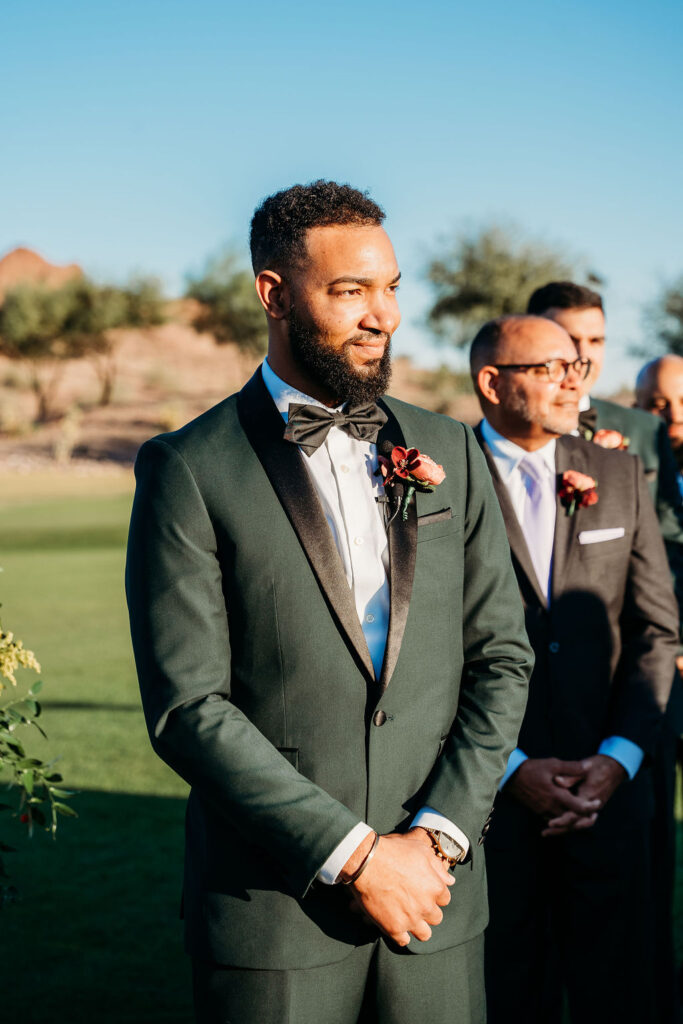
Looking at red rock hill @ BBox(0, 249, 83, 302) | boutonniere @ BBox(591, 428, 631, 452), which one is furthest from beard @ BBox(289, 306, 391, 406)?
red rock hill @ BBox(0, 249, 83, 302)

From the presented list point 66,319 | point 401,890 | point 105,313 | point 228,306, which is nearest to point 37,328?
point 66,319

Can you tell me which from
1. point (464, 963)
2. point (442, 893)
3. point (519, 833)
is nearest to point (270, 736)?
point (442, 893)

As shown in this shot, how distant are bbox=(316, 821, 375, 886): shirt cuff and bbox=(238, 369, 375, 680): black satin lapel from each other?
0.37 m

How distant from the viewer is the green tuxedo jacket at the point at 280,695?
2.23 m

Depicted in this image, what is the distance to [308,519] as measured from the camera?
7.80 ft

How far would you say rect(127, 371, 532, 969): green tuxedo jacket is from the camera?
223cm

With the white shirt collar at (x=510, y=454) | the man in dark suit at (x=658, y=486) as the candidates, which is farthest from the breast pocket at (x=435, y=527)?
the man in dark suit at (x=658, y=486)

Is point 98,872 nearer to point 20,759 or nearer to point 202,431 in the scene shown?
point 20,759

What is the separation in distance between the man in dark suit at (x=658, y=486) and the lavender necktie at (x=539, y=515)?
43 cm

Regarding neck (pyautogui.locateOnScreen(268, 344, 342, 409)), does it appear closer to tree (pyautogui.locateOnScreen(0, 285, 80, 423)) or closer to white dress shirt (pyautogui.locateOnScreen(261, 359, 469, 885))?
white dress shirt (pyautogui.locateOnScreen(261, 359, 469, 885))

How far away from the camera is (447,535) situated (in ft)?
8.36

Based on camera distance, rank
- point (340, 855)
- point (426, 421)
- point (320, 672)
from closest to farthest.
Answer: point (340, 855)
point (320, 672)
point (426, 421)

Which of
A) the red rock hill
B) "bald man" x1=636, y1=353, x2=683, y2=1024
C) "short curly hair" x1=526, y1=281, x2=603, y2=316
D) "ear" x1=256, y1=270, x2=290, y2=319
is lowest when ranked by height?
"bald man" x1=636, y1=353, x2=683, y2=1024

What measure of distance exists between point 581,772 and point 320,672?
1399 millimetres
